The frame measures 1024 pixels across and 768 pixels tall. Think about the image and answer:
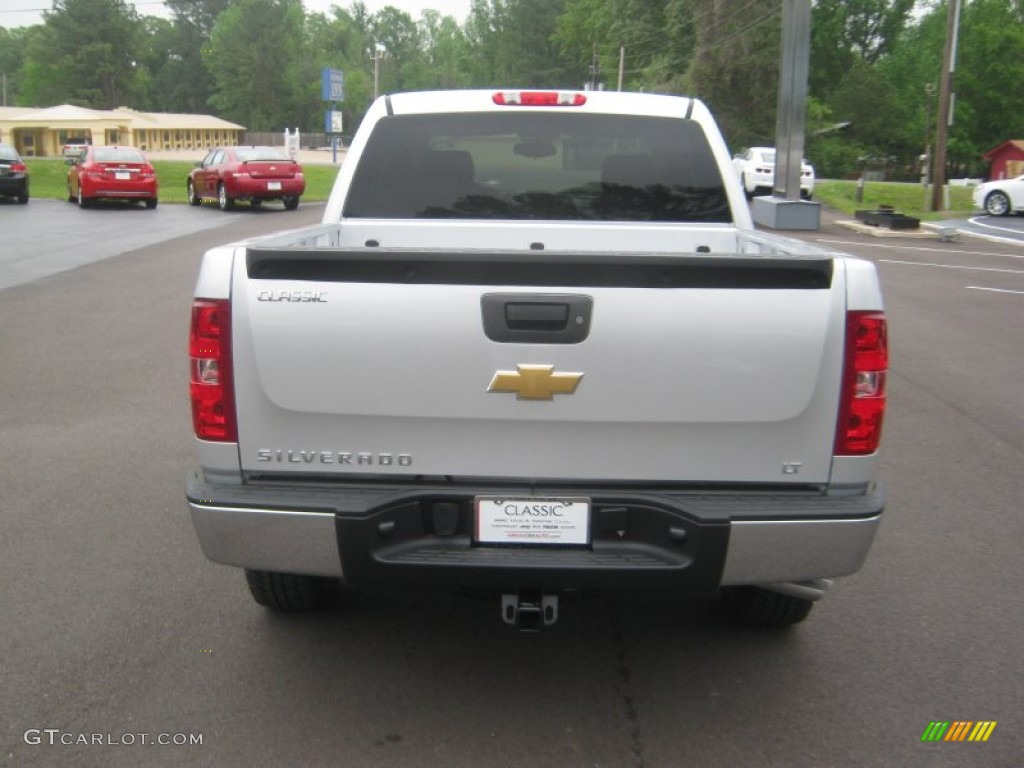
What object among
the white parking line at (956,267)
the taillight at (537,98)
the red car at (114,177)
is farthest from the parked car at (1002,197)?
the taillight at (537,98)

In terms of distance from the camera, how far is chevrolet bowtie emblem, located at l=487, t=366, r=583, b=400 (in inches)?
128

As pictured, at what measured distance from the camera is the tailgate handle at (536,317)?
3.23m

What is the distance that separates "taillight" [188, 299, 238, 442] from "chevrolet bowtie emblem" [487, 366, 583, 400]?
2.66ft

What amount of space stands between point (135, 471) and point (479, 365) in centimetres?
378

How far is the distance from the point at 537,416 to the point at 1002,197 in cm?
3184

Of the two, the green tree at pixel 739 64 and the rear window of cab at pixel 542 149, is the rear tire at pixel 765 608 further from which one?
the green tree at pixel 739 64

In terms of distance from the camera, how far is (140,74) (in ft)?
411

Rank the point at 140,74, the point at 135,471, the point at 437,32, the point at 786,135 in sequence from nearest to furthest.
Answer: the point at 135,471 → the point at 786,135 → the point at 140,74 → the point at 437,32

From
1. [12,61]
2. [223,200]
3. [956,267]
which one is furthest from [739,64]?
[12,61]

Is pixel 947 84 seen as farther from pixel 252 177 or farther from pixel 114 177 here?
pixel 114 177

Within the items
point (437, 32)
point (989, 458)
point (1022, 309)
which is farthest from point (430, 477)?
point (437, 32)

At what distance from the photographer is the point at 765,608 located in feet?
13.8

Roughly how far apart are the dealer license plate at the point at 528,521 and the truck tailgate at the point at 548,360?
0.31 feet

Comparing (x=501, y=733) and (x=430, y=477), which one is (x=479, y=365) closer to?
(x=430, y=477)
